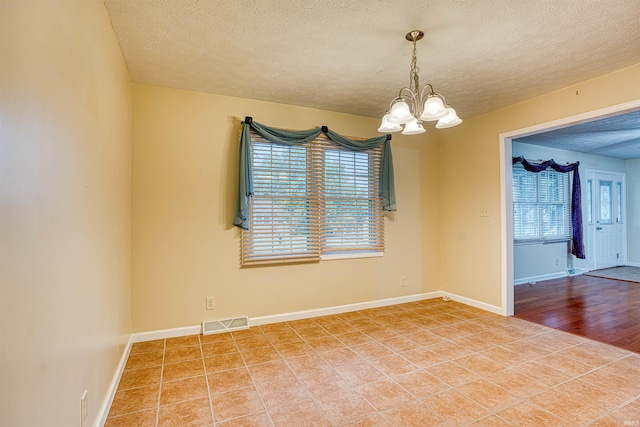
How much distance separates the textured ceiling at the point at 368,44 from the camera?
196 centimetres

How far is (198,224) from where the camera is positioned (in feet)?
10.5

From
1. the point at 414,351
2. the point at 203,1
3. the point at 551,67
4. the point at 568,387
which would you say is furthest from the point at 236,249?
the point at 551,67

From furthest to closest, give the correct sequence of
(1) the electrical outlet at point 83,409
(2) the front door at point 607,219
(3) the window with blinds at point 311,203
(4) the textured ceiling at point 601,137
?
(2) the front door at point 607,219
(4) the textured ceiling at point 601,137
(3) the window with blinds at point 311,203
(1) the electrical outlet at point 83,409

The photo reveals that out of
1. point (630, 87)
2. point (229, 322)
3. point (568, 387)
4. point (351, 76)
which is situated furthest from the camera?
point (229, 322)

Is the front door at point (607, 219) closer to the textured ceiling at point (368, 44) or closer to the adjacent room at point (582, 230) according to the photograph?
the adjacent room at point (582, 230)

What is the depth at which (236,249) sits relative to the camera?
Result: 3355mm

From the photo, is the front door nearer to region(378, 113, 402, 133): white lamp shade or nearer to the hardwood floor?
the hardwood floor

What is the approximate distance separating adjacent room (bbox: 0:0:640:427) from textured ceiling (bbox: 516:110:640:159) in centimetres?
166

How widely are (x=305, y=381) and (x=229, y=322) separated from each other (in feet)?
4.35

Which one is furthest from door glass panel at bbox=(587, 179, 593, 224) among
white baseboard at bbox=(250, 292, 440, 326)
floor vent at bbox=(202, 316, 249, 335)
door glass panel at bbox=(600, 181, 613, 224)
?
floor vent at bbox=(202, 316, 249, 335)

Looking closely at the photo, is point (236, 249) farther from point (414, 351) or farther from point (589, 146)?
point (589, 146)

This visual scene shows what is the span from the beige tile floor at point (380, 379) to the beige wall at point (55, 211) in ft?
1.77

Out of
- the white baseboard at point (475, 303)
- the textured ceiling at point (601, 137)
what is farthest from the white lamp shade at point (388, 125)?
the textured ceiling at point (601, 137)

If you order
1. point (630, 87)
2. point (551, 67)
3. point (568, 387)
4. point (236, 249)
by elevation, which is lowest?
point (568, 387)
